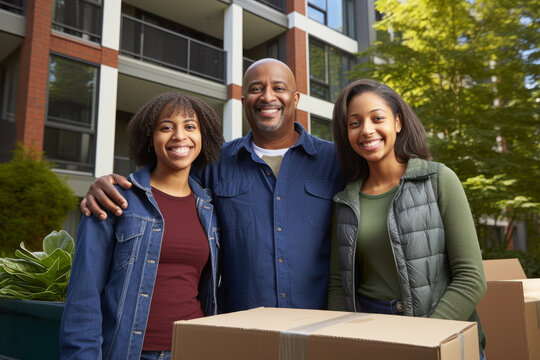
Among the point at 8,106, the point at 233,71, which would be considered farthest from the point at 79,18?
the point at 233,71

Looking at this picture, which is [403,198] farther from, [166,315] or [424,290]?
[166,315]

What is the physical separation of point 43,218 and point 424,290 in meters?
7.35

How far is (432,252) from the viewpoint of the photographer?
1732 mm

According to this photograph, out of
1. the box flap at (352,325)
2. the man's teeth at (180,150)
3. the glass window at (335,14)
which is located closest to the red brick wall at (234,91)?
the glass window at (335,14)

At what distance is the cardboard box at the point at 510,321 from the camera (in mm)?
2172

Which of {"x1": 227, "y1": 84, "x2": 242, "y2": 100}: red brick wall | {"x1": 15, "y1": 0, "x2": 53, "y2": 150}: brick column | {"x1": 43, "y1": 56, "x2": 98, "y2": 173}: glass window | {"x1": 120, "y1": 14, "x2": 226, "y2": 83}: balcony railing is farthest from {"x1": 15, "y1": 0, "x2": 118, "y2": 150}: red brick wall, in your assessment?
{"x1": 227, "y1": 84, "x2": 242, "y2": 100}: red brick wall

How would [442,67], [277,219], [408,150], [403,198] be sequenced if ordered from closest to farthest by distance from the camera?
[403,198] < [408,150] < [277,219] < [442,67]

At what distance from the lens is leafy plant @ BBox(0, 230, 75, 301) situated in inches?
89.8

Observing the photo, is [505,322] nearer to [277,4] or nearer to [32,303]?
[32,303]

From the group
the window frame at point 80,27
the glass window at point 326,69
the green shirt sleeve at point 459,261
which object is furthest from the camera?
the glass window at point 326,69

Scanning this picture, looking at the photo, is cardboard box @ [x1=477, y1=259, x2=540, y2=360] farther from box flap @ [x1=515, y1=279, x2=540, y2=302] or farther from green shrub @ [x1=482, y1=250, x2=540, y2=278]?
green shrub @ [x1=482, y1=250, x2=540, y2=278]

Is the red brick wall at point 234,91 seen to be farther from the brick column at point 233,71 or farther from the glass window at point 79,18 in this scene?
the glass window at point 79,18

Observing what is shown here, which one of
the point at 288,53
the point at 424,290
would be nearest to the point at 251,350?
the point at 424,290

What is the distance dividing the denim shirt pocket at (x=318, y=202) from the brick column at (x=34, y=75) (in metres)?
8.24
